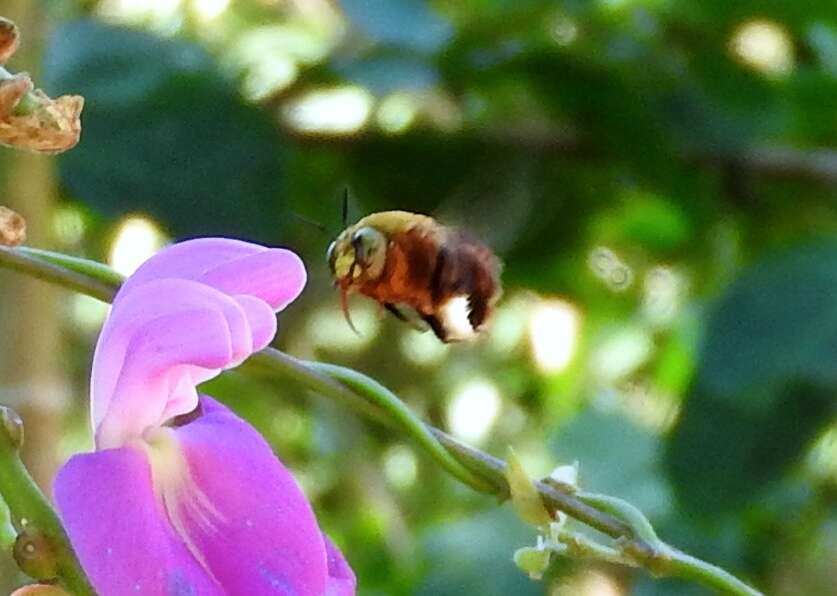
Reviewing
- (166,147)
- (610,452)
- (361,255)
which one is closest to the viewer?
(361,255)

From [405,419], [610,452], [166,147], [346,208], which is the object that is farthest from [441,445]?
[610,452]

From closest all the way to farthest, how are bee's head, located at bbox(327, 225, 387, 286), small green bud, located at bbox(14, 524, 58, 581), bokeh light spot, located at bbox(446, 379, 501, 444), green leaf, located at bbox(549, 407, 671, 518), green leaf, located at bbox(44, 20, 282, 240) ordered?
small green bud, located at bbox(14, 524, 58, 581) → bee's head, located at bbox(327, 225, 387, 286) → green leaf, located at bbox(44, 20, 282, 240) → green leaf, located at bbox(549, 407, 671, 518) → bokeh light spot, located at bbox(446, 379, 501, 444)

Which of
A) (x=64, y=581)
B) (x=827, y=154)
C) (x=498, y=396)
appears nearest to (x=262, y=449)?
(x=64, y=581)

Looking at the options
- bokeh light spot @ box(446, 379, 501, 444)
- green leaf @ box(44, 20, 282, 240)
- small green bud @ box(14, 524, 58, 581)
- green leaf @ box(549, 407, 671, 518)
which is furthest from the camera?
bokeh light spot @ box(446, 379, 501, 444)

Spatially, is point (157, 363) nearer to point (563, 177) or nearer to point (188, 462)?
point (188, 462)

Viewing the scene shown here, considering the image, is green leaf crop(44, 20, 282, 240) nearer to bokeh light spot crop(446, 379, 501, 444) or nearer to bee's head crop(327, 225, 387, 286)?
bee's head crop(327, 225, 387, 286)

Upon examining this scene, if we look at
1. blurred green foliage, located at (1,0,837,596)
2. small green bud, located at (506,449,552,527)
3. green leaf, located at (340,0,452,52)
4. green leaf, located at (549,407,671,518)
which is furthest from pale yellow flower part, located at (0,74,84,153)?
green leaf, located at (549,407,671,518)
